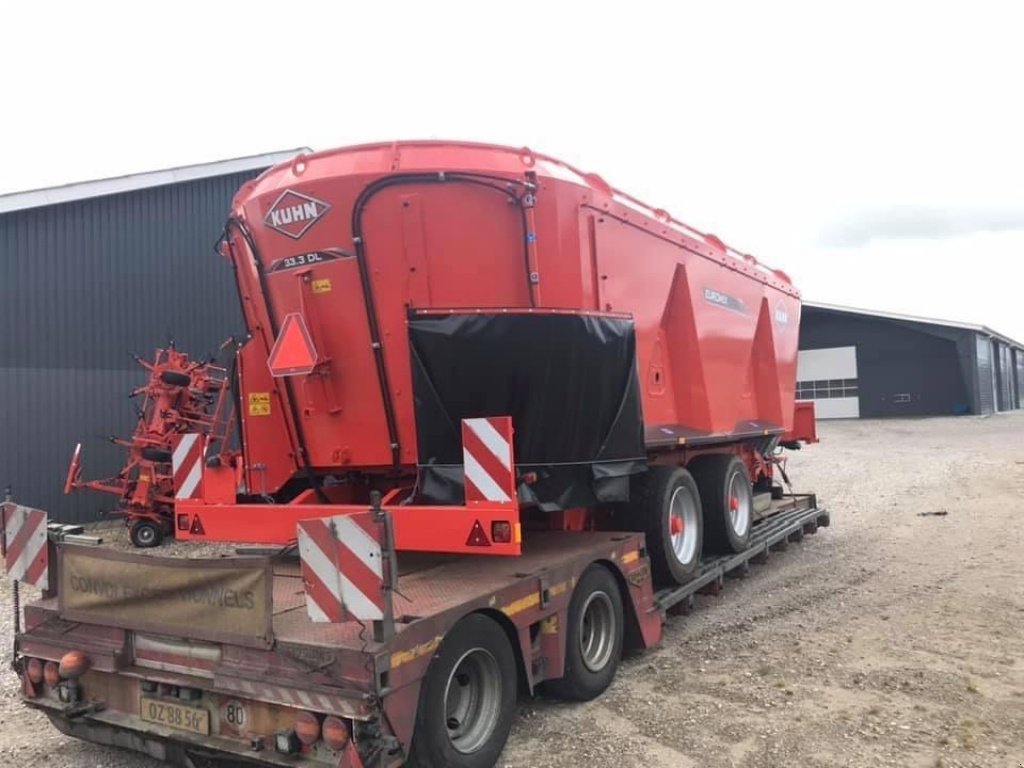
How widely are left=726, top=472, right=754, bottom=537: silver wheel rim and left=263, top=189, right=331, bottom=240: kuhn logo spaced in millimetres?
5073

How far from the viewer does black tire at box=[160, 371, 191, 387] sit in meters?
12.0

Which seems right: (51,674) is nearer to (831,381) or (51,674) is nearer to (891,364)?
(891,364)

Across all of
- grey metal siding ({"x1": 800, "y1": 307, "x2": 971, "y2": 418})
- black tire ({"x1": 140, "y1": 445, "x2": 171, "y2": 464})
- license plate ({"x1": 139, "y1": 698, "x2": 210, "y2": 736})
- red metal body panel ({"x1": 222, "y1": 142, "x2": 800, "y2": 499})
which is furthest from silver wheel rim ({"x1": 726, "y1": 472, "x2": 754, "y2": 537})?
grey metal siding ({"x1": 800, "y1": 307, "x2": 971, "y2": 418})

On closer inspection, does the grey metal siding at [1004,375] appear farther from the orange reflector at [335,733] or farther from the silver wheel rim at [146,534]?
the orange reflector at [335,733]

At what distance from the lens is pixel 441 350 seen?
16.3 ft

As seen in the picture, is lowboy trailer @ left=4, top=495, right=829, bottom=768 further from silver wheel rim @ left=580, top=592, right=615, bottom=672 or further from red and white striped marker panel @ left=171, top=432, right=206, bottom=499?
red and white striped marker panel @ left=171, top=432, right=206, bottom=499

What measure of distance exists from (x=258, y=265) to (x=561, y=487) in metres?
2.65

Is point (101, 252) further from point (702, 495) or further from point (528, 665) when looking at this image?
point (528, 665)

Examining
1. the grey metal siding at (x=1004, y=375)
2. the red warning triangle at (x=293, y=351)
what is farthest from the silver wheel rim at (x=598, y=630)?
the grey metal siding at (x=1004, y=375)

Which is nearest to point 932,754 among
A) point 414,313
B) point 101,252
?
point 414,313

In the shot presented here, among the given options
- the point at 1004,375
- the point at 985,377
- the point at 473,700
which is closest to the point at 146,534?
the point at 473,700

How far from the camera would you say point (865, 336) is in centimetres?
3847

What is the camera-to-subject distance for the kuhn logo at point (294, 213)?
5352 millimetres

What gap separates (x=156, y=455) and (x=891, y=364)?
34786mm
